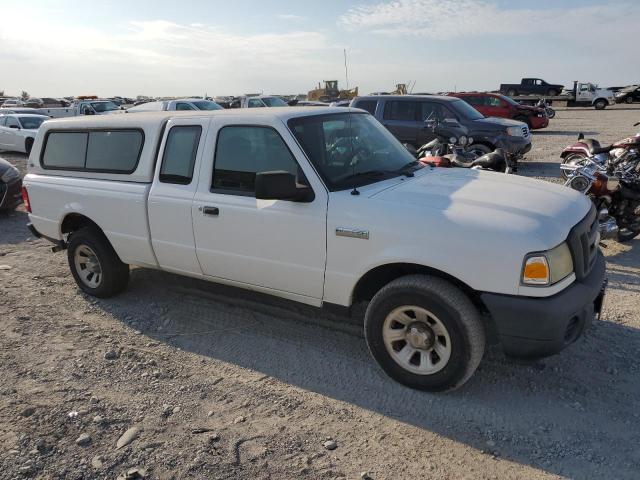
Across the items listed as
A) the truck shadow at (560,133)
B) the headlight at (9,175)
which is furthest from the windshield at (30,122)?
the truck shadow at (560,133)

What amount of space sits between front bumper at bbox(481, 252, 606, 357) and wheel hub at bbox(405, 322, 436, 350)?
1.51ft

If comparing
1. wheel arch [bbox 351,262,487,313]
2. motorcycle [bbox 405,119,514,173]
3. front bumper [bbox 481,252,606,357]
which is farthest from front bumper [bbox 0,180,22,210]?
front bumper [bbox 481,252,606,357]

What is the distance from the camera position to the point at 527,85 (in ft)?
140

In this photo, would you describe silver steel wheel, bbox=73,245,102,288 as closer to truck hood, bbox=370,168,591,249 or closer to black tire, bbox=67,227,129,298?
black tire, bbox=67,227,129,298

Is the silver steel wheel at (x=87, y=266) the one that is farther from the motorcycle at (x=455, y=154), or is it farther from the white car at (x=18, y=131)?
the white car at (x=18, y=131)

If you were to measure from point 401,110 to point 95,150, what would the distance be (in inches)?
353

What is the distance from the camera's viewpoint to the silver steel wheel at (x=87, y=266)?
209 inches

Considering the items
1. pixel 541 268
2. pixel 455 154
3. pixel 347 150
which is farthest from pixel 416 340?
pixel 455 154

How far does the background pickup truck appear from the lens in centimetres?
4191

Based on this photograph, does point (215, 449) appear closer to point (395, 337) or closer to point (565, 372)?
point (395, 337)

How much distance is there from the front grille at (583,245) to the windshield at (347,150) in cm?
139

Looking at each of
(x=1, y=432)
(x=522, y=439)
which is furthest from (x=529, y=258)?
(x=1, y=432)

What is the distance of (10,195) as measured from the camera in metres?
9.30

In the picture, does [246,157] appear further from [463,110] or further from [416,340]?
[463,110]
